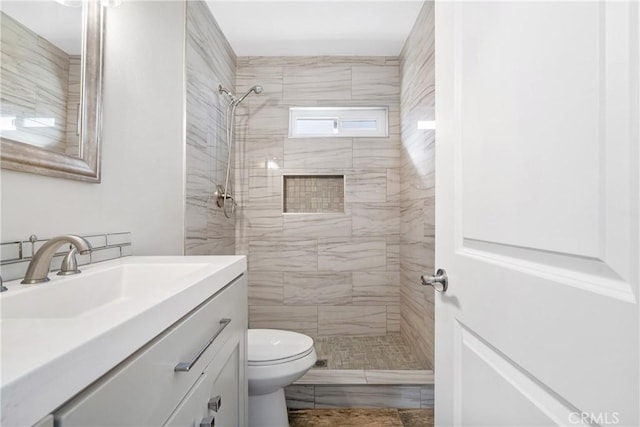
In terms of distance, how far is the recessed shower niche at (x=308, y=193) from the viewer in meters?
2.89

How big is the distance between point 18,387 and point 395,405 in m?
2.03

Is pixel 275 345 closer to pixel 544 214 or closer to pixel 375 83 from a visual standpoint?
pixel 544 214

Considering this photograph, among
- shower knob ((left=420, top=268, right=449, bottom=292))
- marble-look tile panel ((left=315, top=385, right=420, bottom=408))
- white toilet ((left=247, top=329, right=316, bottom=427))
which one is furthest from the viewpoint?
marble-look tile panel ((left=315, top=385, right=420, bottom=408))

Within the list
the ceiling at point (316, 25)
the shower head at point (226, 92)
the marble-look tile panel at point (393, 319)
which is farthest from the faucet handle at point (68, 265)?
the marble-look tile panel at point (393, 319)

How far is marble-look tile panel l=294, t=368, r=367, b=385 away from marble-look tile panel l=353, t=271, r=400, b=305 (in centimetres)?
81

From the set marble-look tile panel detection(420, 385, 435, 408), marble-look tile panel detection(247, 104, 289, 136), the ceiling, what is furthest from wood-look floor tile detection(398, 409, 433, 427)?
the ceiling

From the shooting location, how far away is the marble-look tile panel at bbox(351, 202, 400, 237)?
2.84 m

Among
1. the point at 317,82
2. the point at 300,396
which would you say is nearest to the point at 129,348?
the point at 300,396

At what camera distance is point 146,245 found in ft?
4.83

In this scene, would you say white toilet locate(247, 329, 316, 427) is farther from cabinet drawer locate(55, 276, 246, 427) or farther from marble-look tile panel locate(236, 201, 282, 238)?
marble-look tile panel locate(236, 201, 282, 238)

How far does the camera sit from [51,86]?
0.99 metres

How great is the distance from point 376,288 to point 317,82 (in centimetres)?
178

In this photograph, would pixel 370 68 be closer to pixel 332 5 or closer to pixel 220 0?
Answer: pixel 332 5

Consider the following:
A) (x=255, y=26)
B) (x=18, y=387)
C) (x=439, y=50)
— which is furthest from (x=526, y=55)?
(x=255, y=26)
